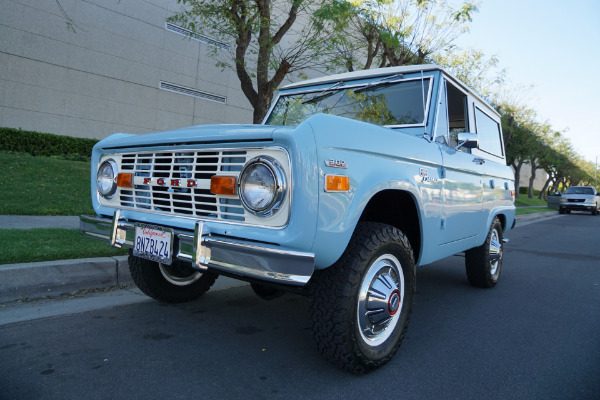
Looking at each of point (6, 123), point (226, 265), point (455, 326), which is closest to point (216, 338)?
point (226, 265)

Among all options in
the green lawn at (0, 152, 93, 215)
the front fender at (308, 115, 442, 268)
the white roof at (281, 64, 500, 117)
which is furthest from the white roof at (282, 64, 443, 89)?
the green lawn at (0, 152, 93, 215)

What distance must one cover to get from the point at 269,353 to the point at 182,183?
1.23m

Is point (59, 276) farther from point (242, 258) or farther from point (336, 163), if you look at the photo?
point (336, 163)

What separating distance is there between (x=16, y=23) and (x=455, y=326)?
47.8ft

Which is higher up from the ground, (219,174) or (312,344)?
(219,174)

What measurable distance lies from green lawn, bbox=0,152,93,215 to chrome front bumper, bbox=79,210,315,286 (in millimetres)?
5793

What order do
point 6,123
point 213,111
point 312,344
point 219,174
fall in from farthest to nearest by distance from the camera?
1. point 213,111
2. point 6,123
3. point 312,344
4. point 219,174

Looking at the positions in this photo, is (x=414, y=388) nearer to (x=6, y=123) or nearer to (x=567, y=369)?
(x=567, y=369)

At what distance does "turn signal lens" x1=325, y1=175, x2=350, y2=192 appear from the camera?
2008 millimetres

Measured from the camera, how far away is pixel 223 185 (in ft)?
6.94

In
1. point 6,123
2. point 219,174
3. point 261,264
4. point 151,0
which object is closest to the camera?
point 261,264

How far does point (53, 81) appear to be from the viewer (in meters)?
13.0

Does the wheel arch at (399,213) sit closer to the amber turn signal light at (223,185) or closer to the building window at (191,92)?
the amber turn signal light at (223,185)

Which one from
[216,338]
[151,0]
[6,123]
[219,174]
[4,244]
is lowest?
[216,338]
